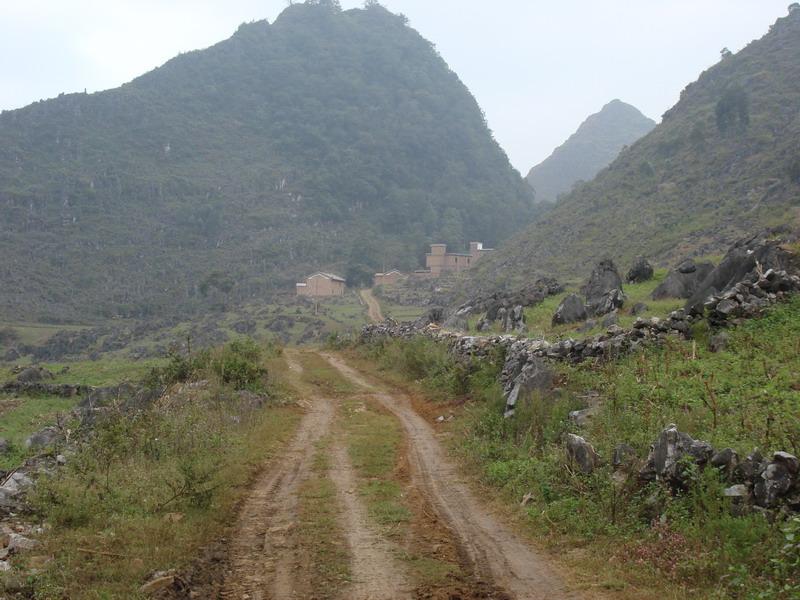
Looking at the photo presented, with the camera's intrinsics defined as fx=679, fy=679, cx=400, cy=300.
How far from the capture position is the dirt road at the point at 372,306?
187ft

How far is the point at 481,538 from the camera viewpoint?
7.31m

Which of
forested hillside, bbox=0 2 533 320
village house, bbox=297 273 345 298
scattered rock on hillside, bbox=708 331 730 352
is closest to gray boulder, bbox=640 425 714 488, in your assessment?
scattered rock on hillside, bbox=708 331 730 352

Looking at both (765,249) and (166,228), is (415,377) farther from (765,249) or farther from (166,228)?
(166,228)

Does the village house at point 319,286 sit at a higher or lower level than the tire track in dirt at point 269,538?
higher

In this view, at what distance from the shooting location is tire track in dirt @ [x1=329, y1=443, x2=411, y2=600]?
Answer: 5770 millimetres

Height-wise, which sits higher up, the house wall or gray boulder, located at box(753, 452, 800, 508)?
the house wall

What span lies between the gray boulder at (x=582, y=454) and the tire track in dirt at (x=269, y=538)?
3.48 metres

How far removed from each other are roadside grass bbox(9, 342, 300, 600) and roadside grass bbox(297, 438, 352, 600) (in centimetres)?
90

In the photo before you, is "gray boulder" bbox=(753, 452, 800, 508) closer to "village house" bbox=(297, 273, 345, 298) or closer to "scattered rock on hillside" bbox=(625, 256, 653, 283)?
"scattered rock on hillside" bbox=(625, 256, 653, 283)

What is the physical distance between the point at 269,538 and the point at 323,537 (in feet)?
1.86

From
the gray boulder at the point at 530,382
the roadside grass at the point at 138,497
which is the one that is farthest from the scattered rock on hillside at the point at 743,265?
the roadside grass at the point at 138,497

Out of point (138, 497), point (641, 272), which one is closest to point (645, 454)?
point (138, 497)

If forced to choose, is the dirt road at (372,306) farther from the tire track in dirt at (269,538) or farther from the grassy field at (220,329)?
the tire track in dirt at (269,538)

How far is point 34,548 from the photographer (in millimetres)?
6480
